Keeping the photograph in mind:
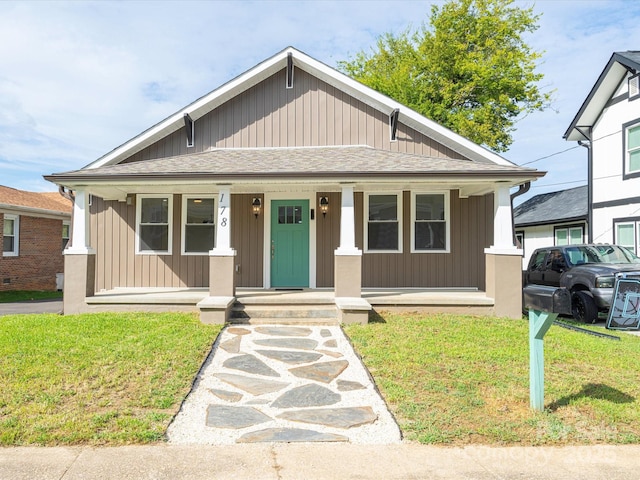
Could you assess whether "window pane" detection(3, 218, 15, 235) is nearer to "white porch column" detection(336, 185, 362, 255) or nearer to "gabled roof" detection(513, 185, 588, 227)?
"white porch column" detection(336, 185, 362, 255)

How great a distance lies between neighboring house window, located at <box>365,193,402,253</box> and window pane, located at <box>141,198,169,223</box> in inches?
196

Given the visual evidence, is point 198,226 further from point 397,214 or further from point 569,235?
point 569,235

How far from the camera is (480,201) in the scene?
10.0m

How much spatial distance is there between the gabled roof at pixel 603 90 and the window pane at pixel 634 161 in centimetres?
209

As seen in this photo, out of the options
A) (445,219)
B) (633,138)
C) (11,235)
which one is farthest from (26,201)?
(633,138)

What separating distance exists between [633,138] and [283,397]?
13862 mm

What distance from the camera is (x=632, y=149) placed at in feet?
41.3

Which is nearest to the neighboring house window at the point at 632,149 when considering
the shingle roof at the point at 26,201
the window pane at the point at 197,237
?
the window pane at the point at 197,237

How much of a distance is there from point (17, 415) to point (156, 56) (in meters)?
11.0

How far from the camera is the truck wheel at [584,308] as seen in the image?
27.5ft

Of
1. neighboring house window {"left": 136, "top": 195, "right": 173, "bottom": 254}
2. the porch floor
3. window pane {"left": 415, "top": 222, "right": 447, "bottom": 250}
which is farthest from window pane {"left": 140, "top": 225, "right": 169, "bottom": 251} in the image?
window pane {"left": 415, "top": 222, "right": 447, "bottom": 250}

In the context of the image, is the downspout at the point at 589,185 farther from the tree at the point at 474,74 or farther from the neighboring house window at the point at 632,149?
the tree at the point at 474,74

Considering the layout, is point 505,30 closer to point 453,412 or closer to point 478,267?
point 478,267

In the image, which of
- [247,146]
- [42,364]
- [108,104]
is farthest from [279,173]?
[108,104]
